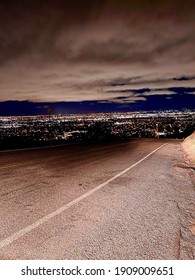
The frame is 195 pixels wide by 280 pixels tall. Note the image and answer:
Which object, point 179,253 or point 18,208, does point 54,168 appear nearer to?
point 18,208

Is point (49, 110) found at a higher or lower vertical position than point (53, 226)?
higher

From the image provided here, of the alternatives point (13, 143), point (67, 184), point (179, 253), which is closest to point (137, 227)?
point (179, 253)

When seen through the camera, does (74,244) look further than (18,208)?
No

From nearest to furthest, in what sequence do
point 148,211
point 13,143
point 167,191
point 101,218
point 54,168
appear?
point 101,218 < point 148,211 < point 167,191 < point 54,168 < point 13,143

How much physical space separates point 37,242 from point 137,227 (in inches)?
63.7

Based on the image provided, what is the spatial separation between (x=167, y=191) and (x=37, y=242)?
389 cm

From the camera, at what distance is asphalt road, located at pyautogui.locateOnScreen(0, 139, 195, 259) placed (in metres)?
3.51

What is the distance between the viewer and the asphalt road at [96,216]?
351 cm

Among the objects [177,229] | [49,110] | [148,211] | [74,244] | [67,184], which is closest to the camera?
[74,244]

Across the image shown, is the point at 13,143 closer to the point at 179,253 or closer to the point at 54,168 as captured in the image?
the point at 54,168

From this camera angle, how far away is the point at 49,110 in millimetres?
26578

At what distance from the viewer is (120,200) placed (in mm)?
5746

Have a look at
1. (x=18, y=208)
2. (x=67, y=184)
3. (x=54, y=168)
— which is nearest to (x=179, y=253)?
(x=18, y=208)

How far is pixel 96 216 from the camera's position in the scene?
15.5ft
